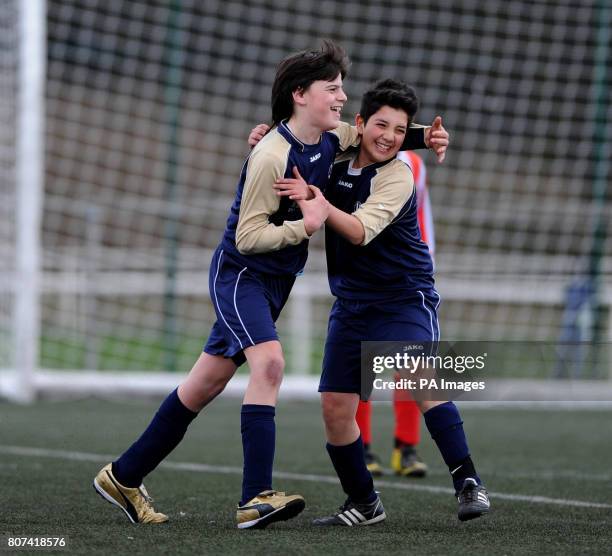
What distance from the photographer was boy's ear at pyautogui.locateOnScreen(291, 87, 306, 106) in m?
3.93

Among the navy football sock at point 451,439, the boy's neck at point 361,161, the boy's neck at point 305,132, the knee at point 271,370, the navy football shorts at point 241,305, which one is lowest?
the navy football sock at point 451,439

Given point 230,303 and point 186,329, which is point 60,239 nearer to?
point 186,329

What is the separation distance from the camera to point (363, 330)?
404cm

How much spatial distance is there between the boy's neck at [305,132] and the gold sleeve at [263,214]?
14 cm

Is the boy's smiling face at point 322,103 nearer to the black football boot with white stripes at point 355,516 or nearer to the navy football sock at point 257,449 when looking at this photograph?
the navy football sock at point 257,449

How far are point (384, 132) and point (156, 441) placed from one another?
4.08 feet

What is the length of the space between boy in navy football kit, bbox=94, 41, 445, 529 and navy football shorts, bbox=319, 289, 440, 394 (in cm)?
23

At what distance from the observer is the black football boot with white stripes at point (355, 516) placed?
4000 millimetres

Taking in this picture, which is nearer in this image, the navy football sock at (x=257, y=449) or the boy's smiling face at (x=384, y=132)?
the navy football sock at (x=257, y=449)

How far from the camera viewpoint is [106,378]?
31.0ft

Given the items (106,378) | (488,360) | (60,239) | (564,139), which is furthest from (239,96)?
(488,360)

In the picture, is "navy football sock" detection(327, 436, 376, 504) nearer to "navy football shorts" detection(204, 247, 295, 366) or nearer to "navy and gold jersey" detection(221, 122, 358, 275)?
"navy football shorts" detection(204, 247, 295, 366)

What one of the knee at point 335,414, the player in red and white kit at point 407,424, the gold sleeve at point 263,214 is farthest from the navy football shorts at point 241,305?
the player in red and white kit at point 407,424

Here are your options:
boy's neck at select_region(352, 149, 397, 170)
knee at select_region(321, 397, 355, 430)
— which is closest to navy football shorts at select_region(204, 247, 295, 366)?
knee at select_region(321, 397, 355, 430)
